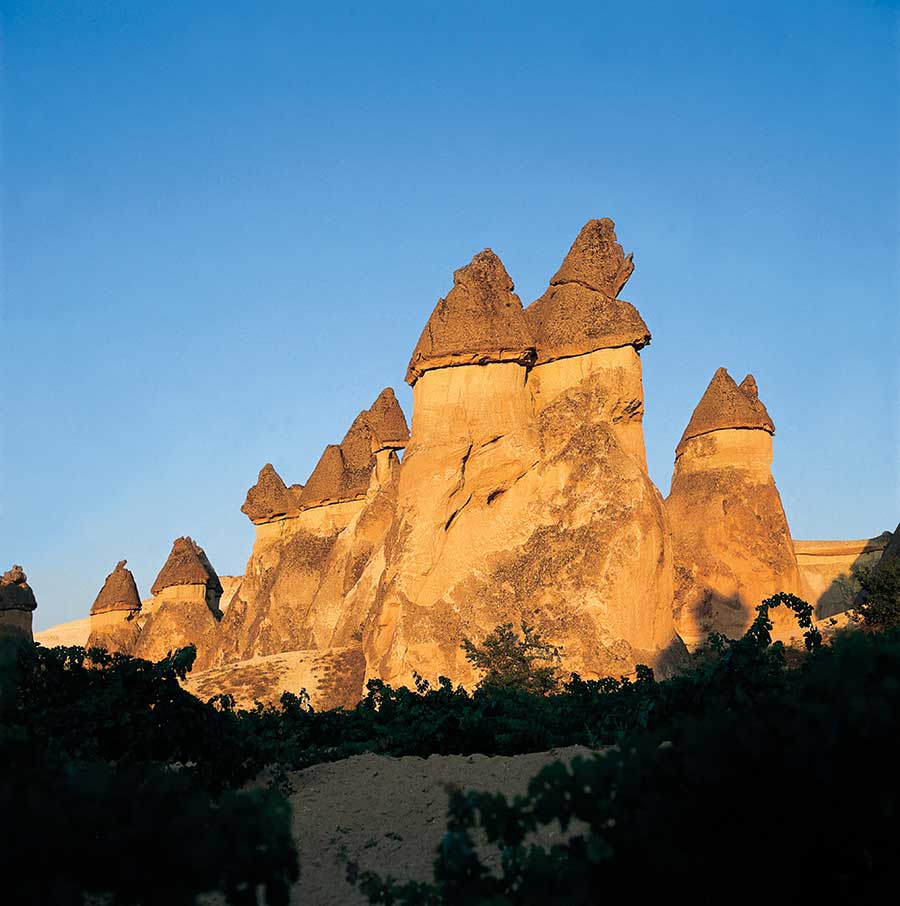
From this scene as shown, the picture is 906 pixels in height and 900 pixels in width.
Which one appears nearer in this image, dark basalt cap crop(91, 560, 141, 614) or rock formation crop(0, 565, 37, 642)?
rock formation crop(0, 565, 37, 642)

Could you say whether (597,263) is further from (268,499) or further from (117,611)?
(117,611)

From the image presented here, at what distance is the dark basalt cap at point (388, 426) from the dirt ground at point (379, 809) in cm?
1824

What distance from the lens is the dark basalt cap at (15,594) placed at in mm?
31109

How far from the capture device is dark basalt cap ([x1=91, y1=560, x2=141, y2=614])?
3512cm

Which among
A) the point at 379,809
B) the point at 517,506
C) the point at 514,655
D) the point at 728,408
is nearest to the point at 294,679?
the point at 514,655

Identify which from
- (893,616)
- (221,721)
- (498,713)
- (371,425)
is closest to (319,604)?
(371,425)

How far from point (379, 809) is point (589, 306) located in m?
14.0

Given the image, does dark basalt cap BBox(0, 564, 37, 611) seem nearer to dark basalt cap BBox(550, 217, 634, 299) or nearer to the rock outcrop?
dark basalt cap BBox(550, 217, 634, 299)

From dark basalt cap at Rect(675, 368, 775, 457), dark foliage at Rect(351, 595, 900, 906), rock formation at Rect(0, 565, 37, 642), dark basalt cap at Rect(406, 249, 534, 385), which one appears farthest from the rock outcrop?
dark foliage at Rect(351, 595, 900, 906)

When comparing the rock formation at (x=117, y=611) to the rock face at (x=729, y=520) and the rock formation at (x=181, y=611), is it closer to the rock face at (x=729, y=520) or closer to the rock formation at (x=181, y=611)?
the rock formation at (x=181, y=611)

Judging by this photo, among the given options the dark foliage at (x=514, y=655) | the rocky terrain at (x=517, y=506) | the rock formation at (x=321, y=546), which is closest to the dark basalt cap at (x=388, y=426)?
the rock formation at (x=321, y=546)

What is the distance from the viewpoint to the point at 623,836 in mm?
3531

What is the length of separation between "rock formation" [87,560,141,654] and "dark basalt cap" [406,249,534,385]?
60.2 ft

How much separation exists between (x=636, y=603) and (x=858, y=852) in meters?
14.5
